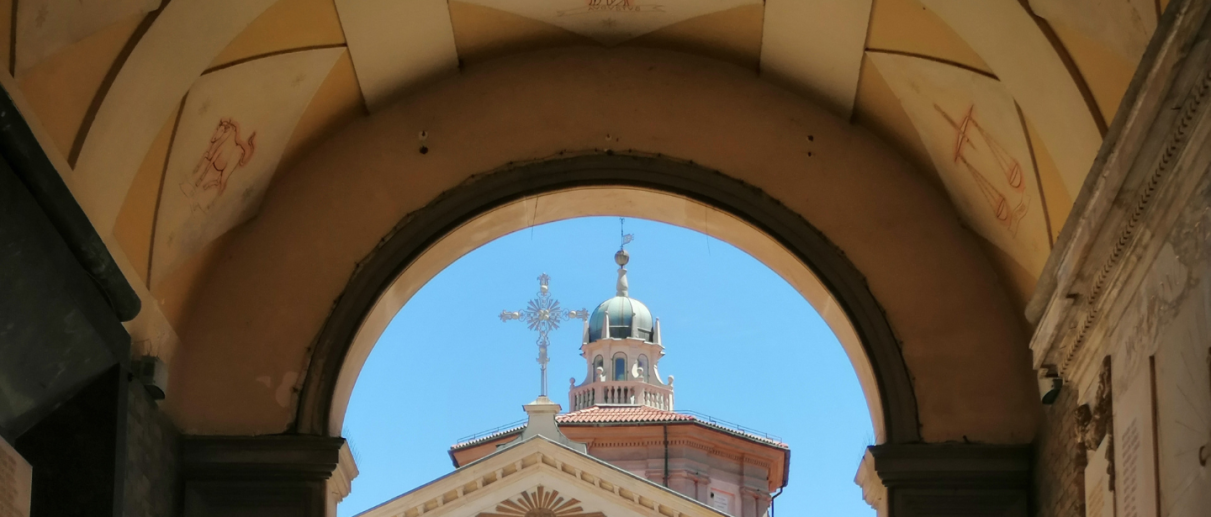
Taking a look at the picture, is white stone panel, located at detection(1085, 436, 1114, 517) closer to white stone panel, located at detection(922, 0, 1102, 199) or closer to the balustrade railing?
white stone panel, located at detection(922, 0, 1102, 199)

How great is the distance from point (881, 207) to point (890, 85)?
26.0 inches

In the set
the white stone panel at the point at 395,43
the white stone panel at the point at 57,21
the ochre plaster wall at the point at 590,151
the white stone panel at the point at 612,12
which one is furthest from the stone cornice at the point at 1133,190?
the white stone panel at the point at 57,21

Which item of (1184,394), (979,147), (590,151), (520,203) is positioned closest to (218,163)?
(520,203)

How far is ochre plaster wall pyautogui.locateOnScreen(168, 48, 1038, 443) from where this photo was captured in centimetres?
785

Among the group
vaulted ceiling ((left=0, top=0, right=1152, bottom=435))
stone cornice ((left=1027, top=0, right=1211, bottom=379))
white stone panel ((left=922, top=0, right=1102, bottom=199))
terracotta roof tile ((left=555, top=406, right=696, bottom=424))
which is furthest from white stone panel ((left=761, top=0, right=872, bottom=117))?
terracotta roof tile ((left=555, top=406, right=696, bottom=424))

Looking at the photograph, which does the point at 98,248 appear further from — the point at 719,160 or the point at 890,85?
the point at 890,85

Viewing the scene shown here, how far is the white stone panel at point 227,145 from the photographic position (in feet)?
24.5

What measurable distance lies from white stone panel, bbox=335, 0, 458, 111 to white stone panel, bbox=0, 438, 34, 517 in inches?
108

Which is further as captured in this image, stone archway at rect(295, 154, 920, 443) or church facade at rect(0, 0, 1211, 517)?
stone archway at rect(295, 154, 920, 443)

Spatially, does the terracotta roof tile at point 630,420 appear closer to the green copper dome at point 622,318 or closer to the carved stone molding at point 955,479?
the green copper dome at point 622,318

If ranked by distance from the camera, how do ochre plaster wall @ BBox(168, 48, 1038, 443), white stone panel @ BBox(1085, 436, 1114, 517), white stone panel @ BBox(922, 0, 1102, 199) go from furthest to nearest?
ochre plaster wall @ BBox(168, 48, 1038, 443) < white stone panel @ BBox(922, 0, 1102, 199) < white stone panel @ BBox(1085, 436, 1114, 517)

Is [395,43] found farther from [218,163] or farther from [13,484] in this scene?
[13,484]

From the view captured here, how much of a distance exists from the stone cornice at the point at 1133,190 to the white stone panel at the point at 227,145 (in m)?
3.72

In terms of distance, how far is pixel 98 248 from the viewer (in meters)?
6.30
